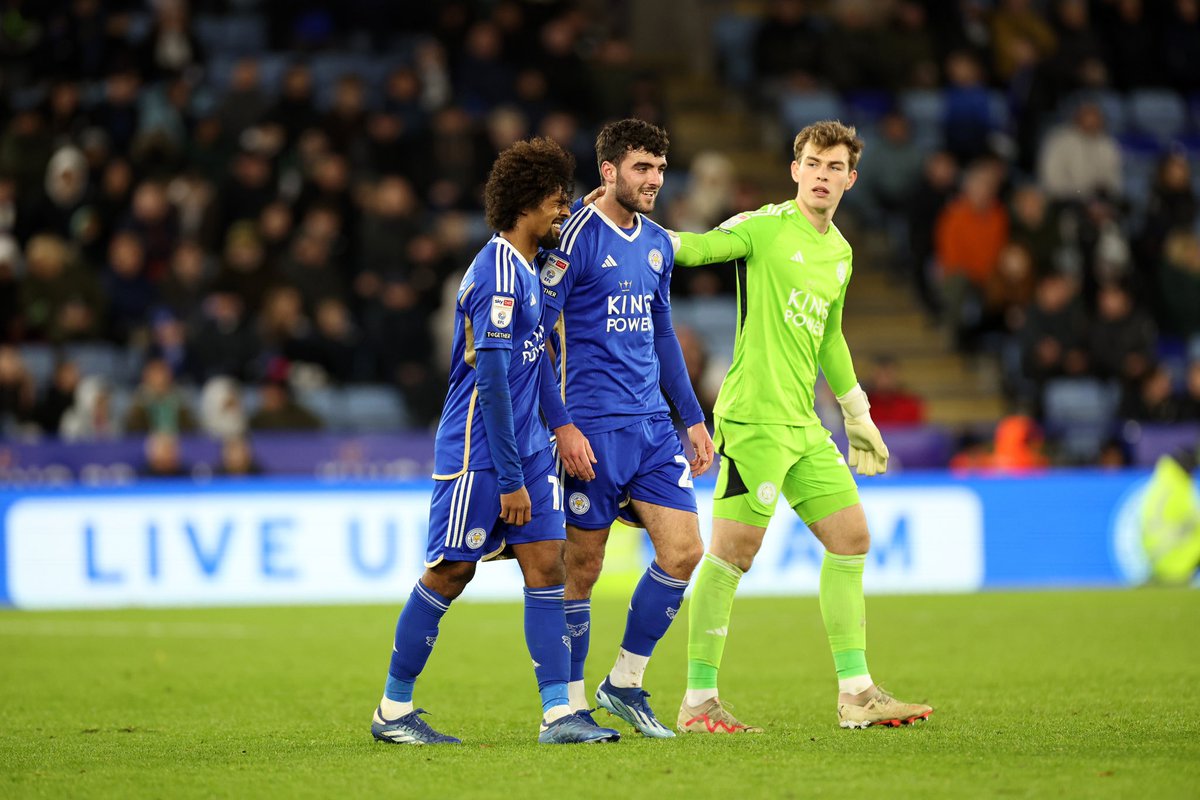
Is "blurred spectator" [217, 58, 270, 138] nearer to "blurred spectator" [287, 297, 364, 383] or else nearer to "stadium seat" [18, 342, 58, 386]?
"blurred spectator" [287, 297, 364, 383]

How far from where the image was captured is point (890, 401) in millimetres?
16125

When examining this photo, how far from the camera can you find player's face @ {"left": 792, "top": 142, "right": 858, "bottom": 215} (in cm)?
698

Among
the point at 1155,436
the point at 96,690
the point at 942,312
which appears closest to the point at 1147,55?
the point at 942,312

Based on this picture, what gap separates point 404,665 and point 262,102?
42.2ft

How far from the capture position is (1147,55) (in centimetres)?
2161

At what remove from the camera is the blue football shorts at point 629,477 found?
21.8 feet

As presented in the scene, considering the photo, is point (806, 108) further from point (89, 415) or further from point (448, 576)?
point (448, 576)

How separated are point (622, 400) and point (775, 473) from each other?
2.38ft

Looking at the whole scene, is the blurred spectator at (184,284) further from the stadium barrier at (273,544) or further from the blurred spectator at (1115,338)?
the blurred spectator at (1115,338)

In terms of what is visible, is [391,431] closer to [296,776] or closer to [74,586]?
[74,586]

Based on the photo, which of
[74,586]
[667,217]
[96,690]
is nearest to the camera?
[96,690]

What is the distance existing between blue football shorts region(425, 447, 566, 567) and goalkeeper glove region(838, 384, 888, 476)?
160 centimetres

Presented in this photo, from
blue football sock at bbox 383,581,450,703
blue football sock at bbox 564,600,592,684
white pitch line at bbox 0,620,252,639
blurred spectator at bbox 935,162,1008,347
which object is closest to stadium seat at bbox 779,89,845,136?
blurred spectator at bbox 935,162,1008,347

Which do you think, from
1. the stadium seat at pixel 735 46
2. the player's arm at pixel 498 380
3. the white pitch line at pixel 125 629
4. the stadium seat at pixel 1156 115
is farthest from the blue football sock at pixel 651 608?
the stadium seat at pixel 1156 115
